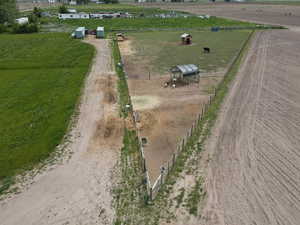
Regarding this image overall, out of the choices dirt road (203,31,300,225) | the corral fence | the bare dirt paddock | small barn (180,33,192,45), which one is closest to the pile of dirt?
the bare dirt paddock

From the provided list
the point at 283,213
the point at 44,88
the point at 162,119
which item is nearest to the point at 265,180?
the point at 283,213

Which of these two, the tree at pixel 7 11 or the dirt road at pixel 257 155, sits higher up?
the tree at pixel 7 11

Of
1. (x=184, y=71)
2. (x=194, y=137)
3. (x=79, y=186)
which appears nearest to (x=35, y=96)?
(x=79, y=186)

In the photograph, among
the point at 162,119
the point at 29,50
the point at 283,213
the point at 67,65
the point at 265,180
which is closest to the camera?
the point at 283,213

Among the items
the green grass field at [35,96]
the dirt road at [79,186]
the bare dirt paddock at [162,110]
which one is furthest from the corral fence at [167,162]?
the green grass field at [35,96]

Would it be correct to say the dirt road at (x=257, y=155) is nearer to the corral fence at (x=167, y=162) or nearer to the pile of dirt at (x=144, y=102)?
the corral fence at (x=167, y=162)

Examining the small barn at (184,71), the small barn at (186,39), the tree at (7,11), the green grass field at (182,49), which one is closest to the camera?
the small barn at (184,71)

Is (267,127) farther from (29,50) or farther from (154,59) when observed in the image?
(29,50)
